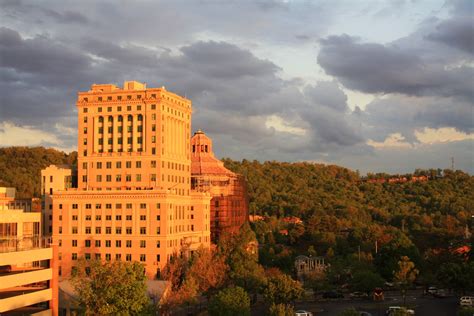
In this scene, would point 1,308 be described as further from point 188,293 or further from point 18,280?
point 188,293

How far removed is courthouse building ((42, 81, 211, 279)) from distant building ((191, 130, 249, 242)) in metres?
9.07

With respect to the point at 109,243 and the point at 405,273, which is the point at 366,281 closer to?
the point at 405,273

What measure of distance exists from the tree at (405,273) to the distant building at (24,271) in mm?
56865

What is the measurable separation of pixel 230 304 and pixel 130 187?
201 feet

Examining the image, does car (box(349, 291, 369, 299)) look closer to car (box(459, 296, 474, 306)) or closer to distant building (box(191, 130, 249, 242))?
car (box(459, 296, 474, 306))

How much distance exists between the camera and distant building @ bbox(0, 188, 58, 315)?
272ft

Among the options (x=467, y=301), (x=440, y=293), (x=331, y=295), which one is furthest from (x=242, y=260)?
(x=467, y=301)

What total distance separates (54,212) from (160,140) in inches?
1020

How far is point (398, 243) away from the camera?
13462 cm

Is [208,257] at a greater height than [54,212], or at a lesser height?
lesser

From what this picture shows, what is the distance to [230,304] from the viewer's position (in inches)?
3477

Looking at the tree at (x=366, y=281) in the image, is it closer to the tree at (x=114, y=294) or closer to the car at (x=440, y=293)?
the car at (x=440, y=293)

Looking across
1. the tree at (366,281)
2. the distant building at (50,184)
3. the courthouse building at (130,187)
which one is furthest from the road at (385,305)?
the distant building at (50,184)

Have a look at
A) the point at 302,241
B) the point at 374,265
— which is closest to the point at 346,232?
the point at 302,241
